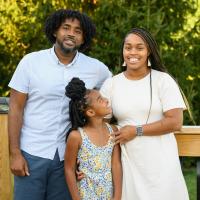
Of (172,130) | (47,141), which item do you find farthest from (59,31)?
(172,130)

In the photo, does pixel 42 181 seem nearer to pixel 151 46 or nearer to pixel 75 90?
pixel 75 90

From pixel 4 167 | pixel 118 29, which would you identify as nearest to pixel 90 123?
pixel 4 167

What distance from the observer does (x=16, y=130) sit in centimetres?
400

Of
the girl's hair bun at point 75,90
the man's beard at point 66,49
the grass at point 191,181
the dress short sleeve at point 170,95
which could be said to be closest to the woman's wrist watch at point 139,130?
the dress short sleeve at point 170,95

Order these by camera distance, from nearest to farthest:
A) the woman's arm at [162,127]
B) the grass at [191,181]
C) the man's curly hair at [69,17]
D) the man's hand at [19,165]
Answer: the woman's arm at [162,127]
the man's hand at [19,165]
the man's curly hair at [69,17]
the grass at [191,181]

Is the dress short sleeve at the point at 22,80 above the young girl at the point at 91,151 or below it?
above

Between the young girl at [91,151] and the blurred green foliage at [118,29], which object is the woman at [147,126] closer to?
the young girl at [91,151]

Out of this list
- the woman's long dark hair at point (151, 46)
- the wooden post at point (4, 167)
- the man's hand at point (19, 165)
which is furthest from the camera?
the wooden post at point (4, 167)

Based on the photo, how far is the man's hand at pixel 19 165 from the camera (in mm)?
3963

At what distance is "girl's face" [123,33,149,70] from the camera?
12.4 ft

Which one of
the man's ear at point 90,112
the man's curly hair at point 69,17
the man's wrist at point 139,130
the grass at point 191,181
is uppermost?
the man's curly hair at point 69,17

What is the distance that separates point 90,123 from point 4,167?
809mm

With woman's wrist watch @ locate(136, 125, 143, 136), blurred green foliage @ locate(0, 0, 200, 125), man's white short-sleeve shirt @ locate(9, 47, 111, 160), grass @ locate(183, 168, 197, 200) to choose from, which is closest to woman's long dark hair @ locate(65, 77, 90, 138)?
man's white short-sleeve shirt @ locate(9, 47, 111, 160)

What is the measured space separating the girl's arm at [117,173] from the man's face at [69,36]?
0.72 meters
